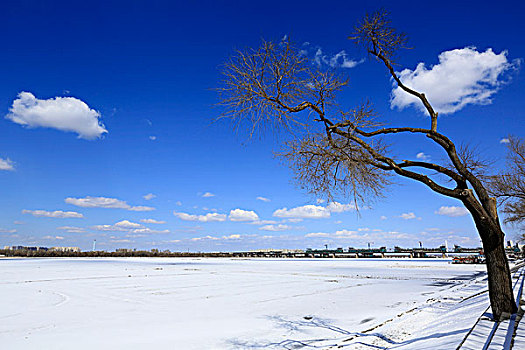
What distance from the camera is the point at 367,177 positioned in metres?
7.39

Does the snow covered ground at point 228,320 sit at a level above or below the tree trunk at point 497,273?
below

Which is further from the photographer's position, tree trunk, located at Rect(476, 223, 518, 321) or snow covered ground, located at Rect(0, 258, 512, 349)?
snow covered ground, located at Rect(0, 258, 512, 349)

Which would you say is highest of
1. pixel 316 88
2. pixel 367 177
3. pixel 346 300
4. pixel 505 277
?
pixel 316 88

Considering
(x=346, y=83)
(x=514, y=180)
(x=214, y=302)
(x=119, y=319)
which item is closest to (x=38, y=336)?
(x=119, y=319)

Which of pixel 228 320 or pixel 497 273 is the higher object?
pixel 497 273

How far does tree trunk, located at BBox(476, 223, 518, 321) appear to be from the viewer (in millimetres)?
5980

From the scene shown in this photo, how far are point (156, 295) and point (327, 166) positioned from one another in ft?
27.6

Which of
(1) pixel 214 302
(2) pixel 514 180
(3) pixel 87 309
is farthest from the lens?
(2) pixel 514 180

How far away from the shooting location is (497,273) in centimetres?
612

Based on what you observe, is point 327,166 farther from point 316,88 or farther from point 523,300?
point 523,300

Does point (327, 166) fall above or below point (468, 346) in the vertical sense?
above

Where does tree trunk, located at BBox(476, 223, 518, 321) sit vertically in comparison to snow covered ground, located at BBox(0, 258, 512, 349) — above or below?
above

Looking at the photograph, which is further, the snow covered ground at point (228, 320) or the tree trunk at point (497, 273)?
the snow covered ground at point (228, 320)

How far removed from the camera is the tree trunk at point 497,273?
5980 millimetres
